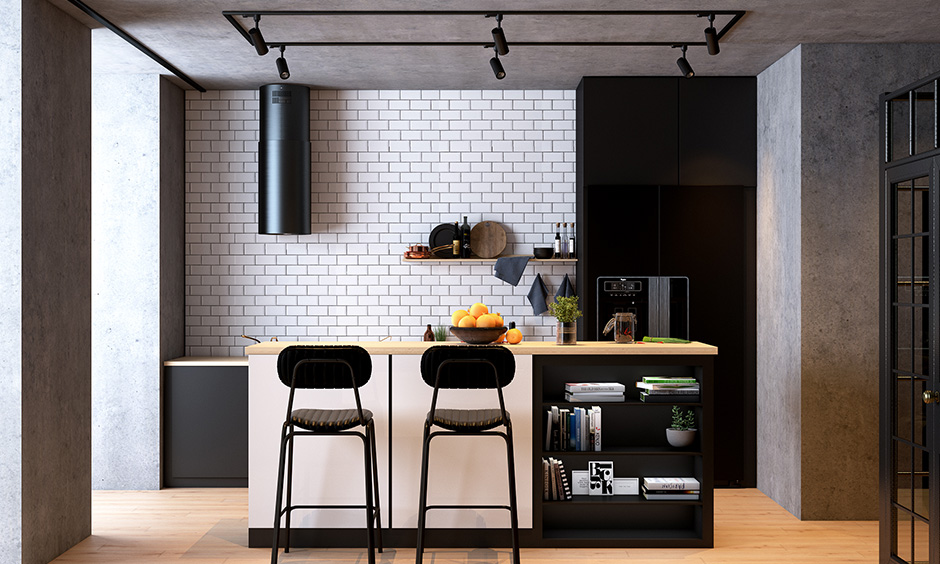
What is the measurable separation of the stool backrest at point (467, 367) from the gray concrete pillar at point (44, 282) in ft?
6.70

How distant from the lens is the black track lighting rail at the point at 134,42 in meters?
4.03

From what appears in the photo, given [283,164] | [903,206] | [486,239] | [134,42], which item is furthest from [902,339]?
[134,42]

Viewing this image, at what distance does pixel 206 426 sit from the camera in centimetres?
550

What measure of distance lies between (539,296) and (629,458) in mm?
1926

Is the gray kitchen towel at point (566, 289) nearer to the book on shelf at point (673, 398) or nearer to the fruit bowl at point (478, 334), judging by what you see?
the book on shelf at point (673, 398)

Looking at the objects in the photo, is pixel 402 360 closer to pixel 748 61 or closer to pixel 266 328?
pixel 266 328

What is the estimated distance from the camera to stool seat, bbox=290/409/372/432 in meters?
3.62

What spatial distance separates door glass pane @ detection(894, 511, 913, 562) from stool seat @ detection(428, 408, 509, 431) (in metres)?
2.06

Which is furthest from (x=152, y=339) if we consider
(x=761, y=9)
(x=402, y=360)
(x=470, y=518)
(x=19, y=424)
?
(x=761, y=9)

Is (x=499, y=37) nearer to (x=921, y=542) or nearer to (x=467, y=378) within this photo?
(x=467, y=378)

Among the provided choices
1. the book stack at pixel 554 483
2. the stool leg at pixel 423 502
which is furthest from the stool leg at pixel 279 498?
the book stack at pixel 554 483

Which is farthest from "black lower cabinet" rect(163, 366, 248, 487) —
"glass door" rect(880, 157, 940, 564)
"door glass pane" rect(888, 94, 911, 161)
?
"door glass pane" rect(888, 94, 911, 161)

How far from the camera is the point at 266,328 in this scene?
605 cm

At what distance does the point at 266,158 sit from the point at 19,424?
2.72m
